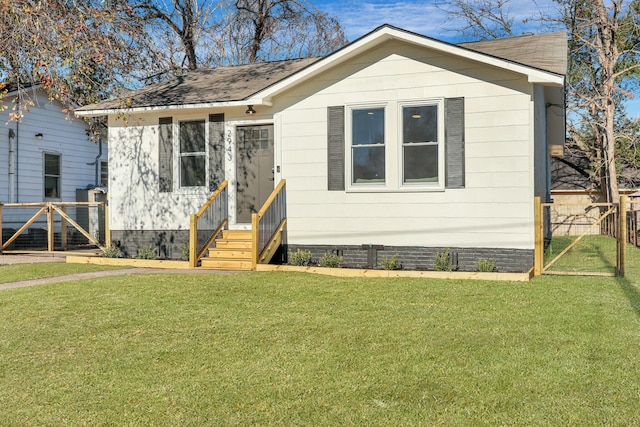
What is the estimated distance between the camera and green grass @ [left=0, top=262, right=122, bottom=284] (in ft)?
30.7

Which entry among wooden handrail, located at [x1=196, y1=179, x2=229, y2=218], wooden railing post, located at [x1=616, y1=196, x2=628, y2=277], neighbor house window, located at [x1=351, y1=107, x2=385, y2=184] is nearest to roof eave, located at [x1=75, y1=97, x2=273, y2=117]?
wooden handrail, located at [x1=196, y1=179, x2=229, y2=218]

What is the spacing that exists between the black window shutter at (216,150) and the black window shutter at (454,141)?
467 cm

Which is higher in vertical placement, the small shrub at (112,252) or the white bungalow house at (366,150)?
the white bungalow house at (366,150)

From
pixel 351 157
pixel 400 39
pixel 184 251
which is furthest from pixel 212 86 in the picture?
pixel 400 39

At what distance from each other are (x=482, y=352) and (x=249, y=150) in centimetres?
782

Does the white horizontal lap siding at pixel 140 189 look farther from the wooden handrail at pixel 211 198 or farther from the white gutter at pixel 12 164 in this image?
the white gutter at pixel 12 164

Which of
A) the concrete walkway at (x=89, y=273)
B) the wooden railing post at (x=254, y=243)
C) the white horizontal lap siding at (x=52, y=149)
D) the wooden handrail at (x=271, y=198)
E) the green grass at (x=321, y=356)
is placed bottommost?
the green grass at (x=321, y=356)

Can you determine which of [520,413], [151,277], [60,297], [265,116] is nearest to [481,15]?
[265,116]

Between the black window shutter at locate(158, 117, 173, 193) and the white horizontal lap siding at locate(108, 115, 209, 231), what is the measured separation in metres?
0.11

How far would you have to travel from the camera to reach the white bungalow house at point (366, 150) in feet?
30.7

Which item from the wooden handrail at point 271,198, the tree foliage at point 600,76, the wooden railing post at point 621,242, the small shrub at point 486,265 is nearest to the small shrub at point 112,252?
the wooden handrail at point 271,198

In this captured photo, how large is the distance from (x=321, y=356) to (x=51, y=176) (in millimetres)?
15366

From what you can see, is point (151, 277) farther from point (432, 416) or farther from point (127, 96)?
point (432, 416)

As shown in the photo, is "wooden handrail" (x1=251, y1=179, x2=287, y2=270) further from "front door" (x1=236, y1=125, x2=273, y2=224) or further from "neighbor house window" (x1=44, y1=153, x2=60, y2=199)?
"neighbor house window" (x1=44, y1=153, x2=60, y2=199)
